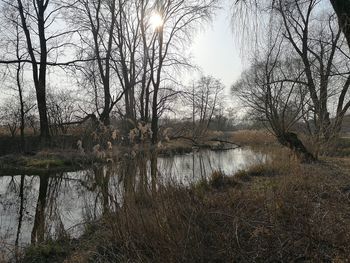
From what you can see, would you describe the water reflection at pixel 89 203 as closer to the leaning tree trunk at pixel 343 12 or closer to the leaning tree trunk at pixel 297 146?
the leaning tree trunk at pixel 343 12

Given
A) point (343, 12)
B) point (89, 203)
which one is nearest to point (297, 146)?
point (343, 12)

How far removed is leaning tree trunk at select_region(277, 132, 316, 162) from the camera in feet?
39.8

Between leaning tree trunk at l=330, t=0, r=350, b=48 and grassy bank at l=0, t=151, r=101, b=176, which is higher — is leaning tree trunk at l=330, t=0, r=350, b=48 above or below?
above

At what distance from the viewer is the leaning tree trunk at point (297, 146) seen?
39.8ft

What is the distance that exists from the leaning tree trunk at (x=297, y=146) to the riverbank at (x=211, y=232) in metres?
6.68

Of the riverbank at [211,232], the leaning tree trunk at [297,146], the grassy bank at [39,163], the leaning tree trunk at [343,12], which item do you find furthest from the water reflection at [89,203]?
the leaning tree trunk at [297,146]

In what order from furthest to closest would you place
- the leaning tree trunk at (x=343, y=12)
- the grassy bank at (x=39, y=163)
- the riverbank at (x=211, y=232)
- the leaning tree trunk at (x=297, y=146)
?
the grassy bank at (x=39, y=163) < the leaning tree trunk at (x=297, y=146) < the leaning tree trunk at (x=343, y=12) < the riverbank at (x=211, y=232)

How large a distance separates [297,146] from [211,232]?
962 centimetres

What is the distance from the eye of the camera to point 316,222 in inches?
146

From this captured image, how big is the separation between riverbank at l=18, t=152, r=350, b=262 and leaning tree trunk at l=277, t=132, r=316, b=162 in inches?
263

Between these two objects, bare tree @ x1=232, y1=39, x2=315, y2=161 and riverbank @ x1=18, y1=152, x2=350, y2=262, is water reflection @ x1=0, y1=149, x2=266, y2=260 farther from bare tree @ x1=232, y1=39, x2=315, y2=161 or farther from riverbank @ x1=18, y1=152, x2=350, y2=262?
bare tree @ x1=232, y1=39, x2=315, y2=161

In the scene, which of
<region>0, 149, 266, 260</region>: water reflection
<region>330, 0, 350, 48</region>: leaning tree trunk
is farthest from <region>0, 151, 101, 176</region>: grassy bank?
<region>330, 0, 350, 48</region>: leaning tree trunk

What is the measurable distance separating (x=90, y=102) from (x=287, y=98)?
15.5 m

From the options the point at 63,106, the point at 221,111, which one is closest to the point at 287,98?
the point at 63,106
